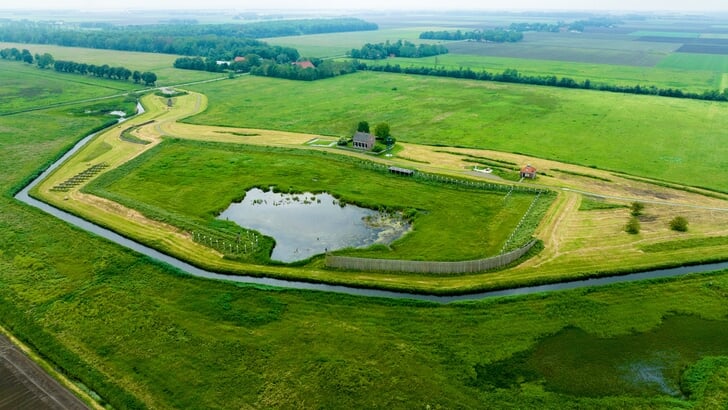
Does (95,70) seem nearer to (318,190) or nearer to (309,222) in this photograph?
(318,190)

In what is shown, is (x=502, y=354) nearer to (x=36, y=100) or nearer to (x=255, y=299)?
(x=255, y=299)

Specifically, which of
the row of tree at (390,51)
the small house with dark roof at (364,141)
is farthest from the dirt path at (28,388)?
the row of tree at (390,51)

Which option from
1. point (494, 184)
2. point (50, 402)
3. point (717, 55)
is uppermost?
point (717, 55)

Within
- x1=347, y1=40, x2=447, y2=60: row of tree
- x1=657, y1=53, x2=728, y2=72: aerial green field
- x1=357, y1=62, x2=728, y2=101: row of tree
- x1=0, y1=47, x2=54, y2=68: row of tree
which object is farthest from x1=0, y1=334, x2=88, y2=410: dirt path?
x1=657, y1=53, x2=728, y2=72: aerial green field

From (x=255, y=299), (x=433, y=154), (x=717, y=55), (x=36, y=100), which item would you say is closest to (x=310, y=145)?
(x=433, y=154)

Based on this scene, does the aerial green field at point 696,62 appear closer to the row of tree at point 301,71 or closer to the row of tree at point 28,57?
the row of tree at point 301,71

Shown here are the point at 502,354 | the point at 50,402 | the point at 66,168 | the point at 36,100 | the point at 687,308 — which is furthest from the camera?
the point at 36,100
